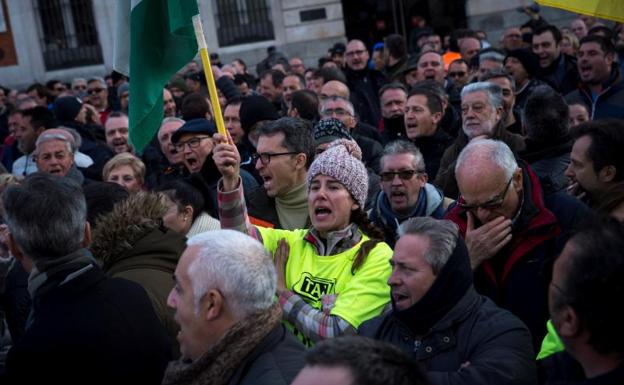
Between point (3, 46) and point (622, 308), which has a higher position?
point (3, 46)

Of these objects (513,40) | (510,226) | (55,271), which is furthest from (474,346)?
(513,40)

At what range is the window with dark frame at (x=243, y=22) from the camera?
22094 mm

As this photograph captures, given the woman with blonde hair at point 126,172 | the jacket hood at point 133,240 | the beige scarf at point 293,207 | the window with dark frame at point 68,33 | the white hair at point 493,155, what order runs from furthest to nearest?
the window with dark frame at point 68,33, the woman with blonde hair at point 126,172, the beige scarf at point 293,207, the white hair at point 493,155, the jacket hood at point 133,240

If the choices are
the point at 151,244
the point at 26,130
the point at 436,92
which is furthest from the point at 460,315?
the point at 26,130

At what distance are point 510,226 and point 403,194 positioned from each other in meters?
1.05

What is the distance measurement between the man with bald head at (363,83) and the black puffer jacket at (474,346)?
22.9ft

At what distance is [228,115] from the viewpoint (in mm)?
7707

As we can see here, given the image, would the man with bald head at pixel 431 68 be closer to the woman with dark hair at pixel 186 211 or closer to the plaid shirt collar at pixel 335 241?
the woman with dark hair at pixel 186 211

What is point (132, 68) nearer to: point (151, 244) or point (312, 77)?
point (151, 244)

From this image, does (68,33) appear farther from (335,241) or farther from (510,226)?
(510,226)

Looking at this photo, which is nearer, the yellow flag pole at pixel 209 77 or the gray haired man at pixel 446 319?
the gray haired man at pixel 446 319

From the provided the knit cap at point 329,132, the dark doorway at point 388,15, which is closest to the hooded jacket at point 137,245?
the knit cap at point 329,132

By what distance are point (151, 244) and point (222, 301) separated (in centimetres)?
111

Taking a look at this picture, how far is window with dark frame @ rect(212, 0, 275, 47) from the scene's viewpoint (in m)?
22.1
